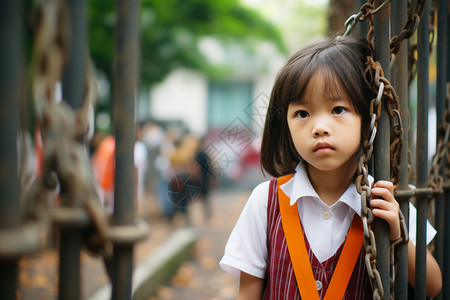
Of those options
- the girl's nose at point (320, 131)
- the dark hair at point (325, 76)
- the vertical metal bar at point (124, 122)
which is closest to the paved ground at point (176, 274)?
the dark hair at point (325, 76)

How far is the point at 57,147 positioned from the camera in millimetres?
712

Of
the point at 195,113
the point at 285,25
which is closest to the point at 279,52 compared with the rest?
the point at 285,25

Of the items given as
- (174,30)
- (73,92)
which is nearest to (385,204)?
(73,92)

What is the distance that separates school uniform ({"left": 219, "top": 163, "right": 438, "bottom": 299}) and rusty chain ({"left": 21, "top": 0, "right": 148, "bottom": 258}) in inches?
34.3

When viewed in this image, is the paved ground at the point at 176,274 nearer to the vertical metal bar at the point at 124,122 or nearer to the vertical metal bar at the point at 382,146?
the vertical metal bar at the point at 382,146

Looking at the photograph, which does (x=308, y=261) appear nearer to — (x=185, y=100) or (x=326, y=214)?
(x=326, y=214)

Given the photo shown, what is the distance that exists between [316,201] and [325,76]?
1.51ft

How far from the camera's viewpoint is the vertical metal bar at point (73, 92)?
0.77 metres

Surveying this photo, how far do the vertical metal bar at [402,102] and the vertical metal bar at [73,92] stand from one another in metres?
1.06

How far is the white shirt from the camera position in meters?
1.49

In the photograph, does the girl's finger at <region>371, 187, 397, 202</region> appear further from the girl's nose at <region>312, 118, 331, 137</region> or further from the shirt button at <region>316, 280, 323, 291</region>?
the shirt button at <region>316, 280, 323, 291</region>

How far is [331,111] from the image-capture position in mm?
1438

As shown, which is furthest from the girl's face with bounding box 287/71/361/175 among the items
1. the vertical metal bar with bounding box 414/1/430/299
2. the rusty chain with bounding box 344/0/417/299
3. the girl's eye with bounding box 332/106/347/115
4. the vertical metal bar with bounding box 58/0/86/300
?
the vertical metal bar with bounding box 58/0/86/300

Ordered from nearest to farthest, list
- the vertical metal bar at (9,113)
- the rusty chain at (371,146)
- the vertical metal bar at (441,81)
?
the vertical metal bar at (9,113) → the rusty chain at (371,146) → the vertical metal bar at (441,81)
